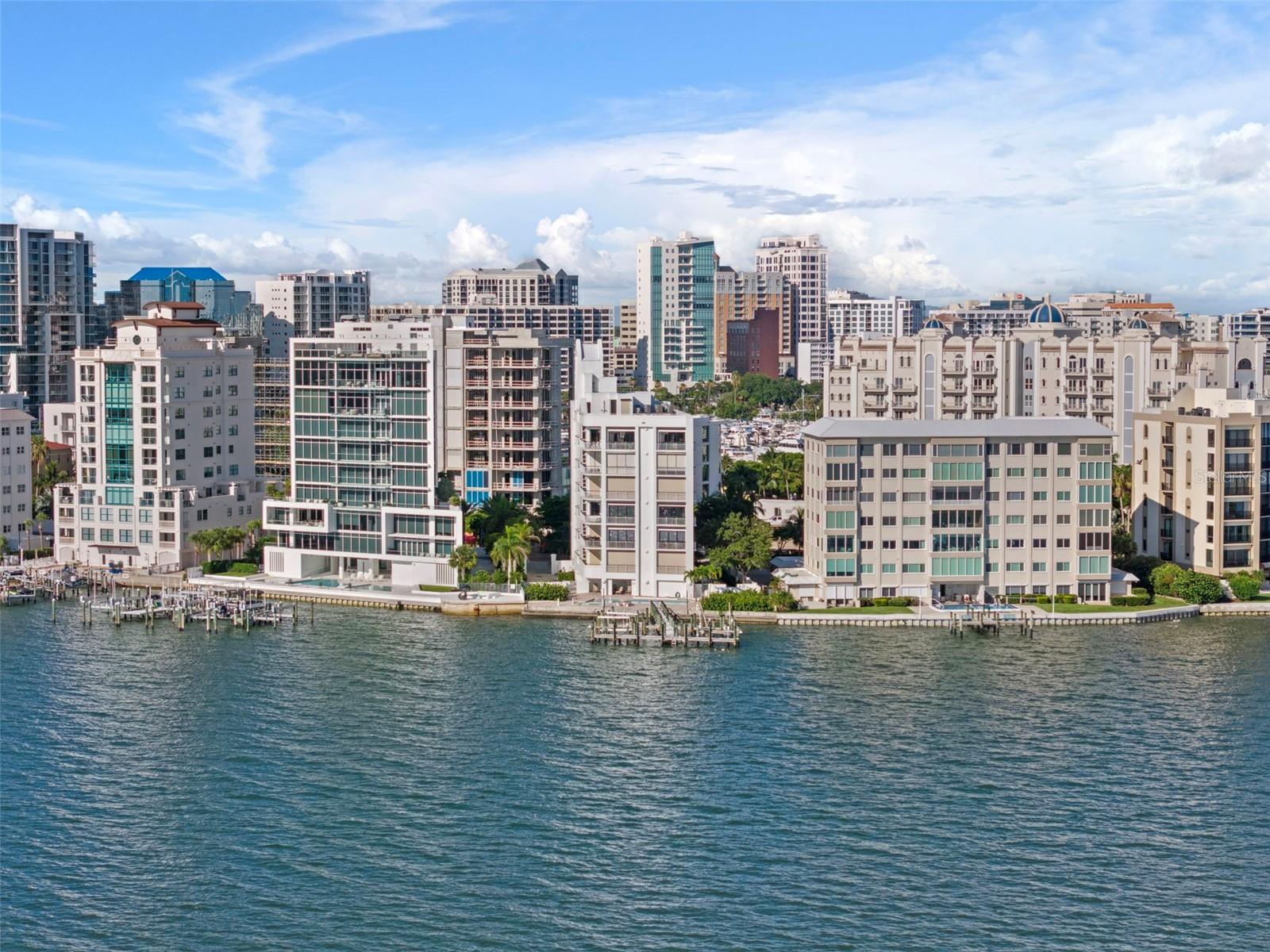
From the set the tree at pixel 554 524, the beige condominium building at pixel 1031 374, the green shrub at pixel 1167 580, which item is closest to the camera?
the green shrub at pixel 1167 580

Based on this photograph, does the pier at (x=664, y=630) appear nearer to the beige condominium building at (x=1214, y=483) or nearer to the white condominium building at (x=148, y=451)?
the beige condominium building at (x=1214, y=483)

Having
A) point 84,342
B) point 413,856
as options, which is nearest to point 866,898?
point 413,856

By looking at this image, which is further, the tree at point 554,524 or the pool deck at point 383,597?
the tree at point 554,524

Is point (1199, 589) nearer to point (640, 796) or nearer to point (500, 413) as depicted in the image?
point (500, 413)

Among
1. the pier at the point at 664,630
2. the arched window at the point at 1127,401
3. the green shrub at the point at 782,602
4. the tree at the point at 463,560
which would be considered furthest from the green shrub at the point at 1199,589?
the tree at the point at 463,560

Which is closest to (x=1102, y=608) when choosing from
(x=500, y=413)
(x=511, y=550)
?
(x=511, y=550)
